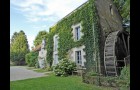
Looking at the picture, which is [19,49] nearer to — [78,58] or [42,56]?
[42,56]

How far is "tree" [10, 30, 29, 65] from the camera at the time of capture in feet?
66.0

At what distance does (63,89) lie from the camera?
539 centimetres

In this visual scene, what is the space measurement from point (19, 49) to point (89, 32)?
14.2 metres

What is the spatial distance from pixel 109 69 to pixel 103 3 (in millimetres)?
3630

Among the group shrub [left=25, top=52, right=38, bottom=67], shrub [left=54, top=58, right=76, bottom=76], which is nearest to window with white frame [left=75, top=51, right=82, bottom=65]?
shrub [left=54, top=58, right=76, bottom=76]

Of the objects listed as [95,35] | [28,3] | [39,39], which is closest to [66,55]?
[95,35]

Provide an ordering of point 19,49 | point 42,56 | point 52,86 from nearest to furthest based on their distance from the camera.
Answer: point 52,86
point 42,56
point 19,49

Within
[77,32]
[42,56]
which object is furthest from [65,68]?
[42,56]

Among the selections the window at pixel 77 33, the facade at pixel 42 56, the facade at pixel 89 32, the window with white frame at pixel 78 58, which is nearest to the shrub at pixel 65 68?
the window with white frame at pixel 78 58

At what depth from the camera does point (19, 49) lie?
21.9 metres

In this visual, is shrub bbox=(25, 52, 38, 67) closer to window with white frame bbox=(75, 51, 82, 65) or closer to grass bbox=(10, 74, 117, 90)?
window with white frame bbox=(75, 51, 82, 65)

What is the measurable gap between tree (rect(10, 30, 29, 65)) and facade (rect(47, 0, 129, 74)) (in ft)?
31.1
